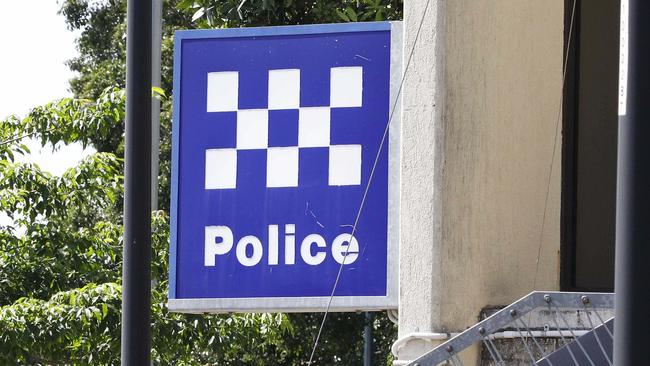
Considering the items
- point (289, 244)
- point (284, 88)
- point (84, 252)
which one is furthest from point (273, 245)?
point (84, 252)

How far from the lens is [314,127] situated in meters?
7.55

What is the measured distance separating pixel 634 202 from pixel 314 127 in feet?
12.5

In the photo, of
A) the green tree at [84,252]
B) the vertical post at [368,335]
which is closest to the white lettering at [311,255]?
the green tree at [84,252]

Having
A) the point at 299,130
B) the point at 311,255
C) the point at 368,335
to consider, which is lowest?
the point at 368,335

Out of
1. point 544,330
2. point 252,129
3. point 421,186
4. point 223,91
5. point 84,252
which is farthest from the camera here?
point 84,252

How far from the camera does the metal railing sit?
18.0 ft

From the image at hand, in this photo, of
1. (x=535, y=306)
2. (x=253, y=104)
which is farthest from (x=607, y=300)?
(x=253, y=104)

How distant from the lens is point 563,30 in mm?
7258

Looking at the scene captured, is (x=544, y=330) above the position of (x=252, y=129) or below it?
below

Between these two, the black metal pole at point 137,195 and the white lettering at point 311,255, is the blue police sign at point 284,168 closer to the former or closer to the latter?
the white lettering at point 311,255

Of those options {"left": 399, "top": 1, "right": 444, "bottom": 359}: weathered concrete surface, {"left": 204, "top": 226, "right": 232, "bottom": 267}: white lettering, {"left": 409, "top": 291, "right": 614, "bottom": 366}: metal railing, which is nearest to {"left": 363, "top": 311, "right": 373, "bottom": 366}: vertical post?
{"left": 204, "top": 226, "right": 232, "bottom": 267}: white lettering

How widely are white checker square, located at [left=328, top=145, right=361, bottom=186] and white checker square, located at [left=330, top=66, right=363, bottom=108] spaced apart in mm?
250

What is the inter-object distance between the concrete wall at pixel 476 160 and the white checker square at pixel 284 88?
2.76ft

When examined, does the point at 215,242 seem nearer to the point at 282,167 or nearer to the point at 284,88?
the point at 282,167
